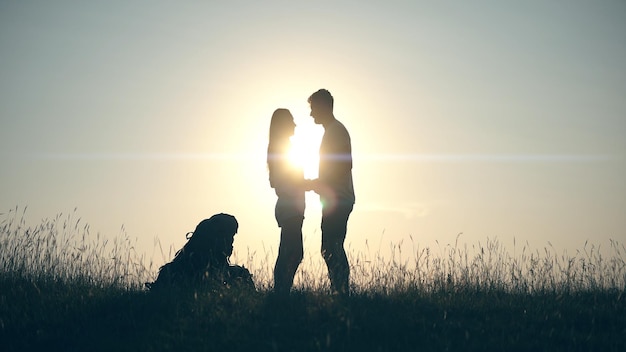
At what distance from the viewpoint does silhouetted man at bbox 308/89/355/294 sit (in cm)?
787

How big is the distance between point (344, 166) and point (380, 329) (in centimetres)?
240

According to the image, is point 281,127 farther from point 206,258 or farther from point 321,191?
point 206,258

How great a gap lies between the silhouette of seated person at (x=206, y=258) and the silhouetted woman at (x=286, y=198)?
0.62 metres

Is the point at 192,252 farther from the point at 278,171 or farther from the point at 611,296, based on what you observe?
the point at 611,296

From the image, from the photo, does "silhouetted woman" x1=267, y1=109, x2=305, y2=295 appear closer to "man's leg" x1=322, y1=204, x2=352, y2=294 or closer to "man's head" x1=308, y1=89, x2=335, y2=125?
"man's leg" x1=322, y1=204, x2=352, y2=294

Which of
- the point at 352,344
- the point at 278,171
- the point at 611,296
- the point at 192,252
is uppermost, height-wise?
the point at 278,171

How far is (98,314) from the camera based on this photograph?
688 cm

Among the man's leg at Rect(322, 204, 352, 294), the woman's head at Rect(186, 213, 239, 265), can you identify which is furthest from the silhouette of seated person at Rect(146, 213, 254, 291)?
the man's leg at Rect(322, 204, 352, 294)

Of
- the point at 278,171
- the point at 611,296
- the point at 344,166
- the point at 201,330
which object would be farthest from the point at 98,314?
the point at 611,296

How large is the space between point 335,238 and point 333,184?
0.68m

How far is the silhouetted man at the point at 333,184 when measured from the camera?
7.87 meters

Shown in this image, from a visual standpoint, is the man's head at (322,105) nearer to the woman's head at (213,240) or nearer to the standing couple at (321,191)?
the standing couple at (321,191)

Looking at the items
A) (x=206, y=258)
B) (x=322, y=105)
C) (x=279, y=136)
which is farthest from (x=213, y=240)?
(x=322, y=105)

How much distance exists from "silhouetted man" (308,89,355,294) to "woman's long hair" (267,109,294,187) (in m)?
0.50
